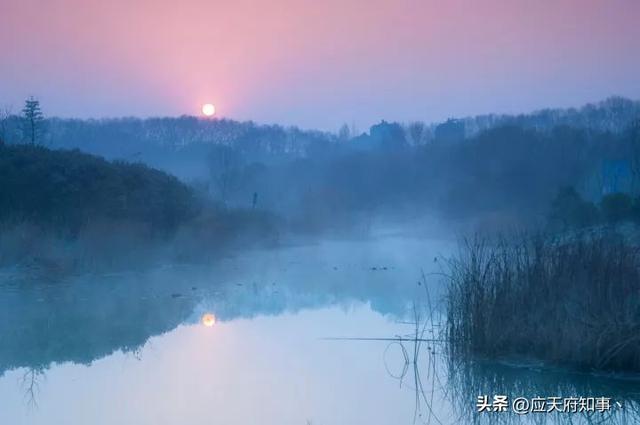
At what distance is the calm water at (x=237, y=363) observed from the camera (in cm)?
693

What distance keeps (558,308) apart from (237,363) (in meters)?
→ 3.45

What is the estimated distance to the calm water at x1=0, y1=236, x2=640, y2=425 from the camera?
273 inches

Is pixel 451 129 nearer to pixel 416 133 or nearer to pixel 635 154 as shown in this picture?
pixel 416 133

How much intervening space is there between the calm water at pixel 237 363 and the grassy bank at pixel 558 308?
0.28m

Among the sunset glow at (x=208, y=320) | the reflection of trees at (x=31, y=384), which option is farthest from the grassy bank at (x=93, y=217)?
the reflection of trees at (x=31, y=384)

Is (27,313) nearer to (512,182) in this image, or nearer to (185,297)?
(185,297)

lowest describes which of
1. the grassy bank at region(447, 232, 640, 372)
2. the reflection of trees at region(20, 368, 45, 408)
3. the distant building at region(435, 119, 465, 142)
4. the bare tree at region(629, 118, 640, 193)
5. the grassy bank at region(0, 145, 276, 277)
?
the reflection of trees at region(20, 368, 45, 408)

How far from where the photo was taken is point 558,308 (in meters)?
8.09

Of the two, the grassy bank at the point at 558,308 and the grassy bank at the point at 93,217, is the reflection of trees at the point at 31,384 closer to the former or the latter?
the grassy bank at the point at 558,308

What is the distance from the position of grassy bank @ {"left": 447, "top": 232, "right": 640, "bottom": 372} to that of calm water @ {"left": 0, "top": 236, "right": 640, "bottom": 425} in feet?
0.91

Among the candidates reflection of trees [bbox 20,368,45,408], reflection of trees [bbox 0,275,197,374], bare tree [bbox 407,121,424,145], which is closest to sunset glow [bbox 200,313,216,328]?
reflection of trees [bbox 0,275,197,374]

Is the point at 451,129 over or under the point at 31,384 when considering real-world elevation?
over

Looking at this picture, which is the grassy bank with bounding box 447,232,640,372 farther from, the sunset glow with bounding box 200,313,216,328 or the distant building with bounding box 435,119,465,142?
the distant building with bounding box 435,119,465,142

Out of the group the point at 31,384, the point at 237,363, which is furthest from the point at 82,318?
the point at 237,363
